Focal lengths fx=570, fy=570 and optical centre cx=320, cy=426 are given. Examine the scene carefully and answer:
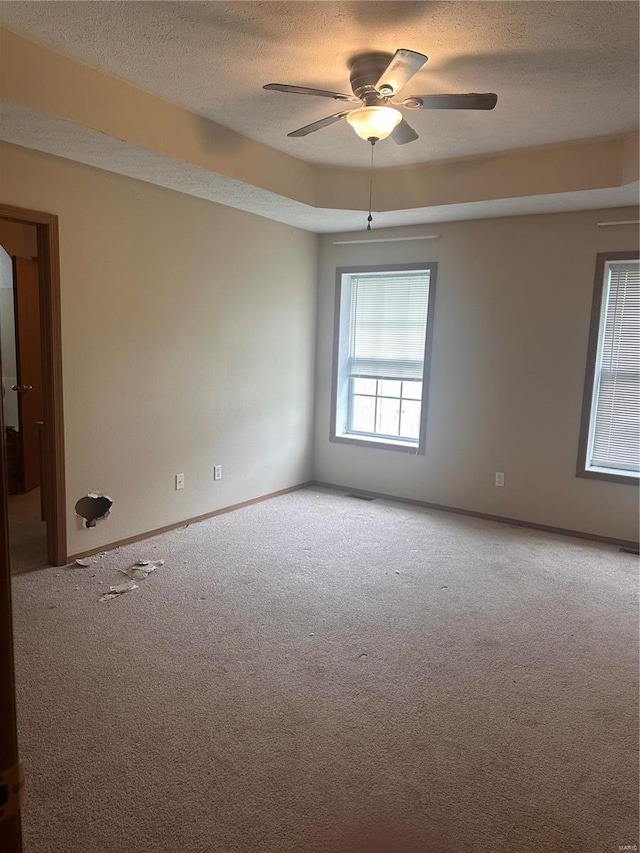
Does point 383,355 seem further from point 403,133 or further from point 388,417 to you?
point 403,133

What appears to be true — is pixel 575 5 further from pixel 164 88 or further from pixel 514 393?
pixel 514 393

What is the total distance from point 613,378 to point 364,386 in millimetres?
2156

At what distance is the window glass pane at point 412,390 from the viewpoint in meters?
5.14

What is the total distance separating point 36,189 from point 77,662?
98.6 inches

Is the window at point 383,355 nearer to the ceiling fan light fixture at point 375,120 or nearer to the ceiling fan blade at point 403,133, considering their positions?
the ceiling fan blade at point 403,133

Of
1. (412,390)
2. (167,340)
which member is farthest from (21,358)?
(412,390)

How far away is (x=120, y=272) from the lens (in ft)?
12.1

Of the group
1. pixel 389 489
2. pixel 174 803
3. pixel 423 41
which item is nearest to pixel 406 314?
pixel 389 489

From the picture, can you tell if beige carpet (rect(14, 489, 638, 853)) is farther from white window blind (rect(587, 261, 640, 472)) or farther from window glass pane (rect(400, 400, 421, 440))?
window glass pane (rect(400, 400, 421, 440))

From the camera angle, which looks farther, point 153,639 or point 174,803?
point 153,639

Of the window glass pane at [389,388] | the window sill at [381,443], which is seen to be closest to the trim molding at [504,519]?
the window sill at [381,443]

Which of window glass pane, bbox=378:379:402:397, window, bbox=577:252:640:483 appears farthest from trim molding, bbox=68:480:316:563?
window, bbox=577:252:640:483

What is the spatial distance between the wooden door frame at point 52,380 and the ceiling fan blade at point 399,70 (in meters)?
1.99

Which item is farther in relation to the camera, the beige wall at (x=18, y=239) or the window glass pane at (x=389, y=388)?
the window glass pane at (x=389, y=388)
